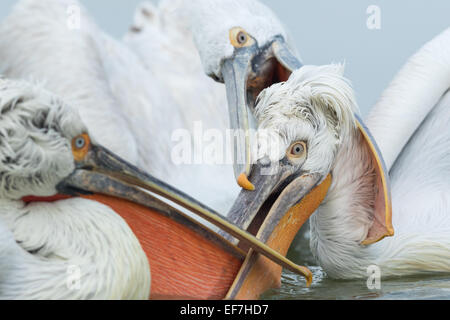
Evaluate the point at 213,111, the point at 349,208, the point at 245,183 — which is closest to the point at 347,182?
the point at 349,208

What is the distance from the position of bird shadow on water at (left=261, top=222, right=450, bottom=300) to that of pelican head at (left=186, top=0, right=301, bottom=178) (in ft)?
2.55

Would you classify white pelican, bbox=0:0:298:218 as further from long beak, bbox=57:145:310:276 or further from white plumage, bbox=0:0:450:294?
long beak, bbox=57:145:310:276

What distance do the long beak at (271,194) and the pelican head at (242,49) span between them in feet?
2.46

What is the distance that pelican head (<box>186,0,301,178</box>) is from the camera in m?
4.05

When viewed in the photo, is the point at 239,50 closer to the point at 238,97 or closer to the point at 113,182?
the point at 238,97

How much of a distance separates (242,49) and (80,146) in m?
1.71

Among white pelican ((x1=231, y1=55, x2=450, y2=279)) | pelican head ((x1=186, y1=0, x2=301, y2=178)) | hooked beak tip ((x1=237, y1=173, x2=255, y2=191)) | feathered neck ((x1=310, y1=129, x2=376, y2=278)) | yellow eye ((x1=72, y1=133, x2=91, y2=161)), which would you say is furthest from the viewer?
pelican head ((x1=186, y1=0, x2=301, y2=178))

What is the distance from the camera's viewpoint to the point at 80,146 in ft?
8.63

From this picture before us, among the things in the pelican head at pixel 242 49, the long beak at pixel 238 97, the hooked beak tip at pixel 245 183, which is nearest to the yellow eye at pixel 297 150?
the hooked beak tip at pixel 245 183

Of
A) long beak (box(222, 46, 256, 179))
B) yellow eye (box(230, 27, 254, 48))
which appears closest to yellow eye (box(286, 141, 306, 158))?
long beak (box(222, 46, 256, 179))

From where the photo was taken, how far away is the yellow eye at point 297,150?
3100mm

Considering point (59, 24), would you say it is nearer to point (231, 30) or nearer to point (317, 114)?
point (231, 30)

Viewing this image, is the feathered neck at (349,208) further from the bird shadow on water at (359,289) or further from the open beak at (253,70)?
the open beak at (253,70)
